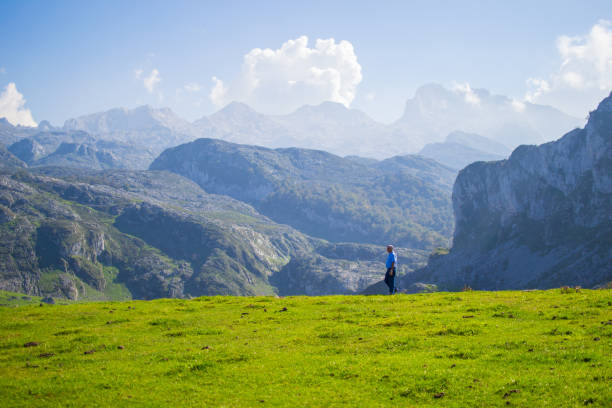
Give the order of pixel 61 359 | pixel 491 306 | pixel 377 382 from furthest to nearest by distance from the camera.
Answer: pixel 491 306 < pixel 61 359 < pixel 377 382

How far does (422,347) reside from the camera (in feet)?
77.9

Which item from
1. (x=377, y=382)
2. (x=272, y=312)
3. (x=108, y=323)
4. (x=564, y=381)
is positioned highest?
(x=564, y=381)

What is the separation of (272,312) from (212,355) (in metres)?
13.3

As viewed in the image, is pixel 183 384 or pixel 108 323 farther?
pixel 108 323

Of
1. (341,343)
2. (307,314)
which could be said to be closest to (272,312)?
(307,314)

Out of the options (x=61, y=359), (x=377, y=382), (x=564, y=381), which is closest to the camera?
(x=564, y=381)

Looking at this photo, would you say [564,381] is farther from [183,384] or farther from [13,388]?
[13,388]

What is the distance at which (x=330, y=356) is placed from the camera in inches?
915

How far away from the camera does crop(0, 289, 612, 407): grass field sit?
1791cm

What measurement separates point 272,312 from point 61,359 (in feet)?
53.3

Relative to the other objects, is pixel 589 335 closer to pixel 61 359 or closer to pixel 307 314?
pixel 307 314

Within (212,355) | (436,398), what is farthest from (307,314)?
(436,398)

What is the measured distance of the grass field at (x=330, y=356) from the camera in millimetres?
17908

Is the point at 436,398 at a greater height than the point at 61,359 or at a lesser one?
greater
